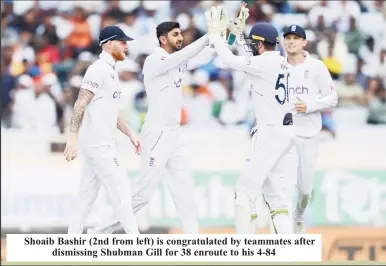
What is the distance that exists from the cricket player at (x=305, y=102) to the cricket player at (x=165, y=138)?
1.22 meters

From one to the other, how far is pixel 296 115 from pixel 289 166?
1.15m

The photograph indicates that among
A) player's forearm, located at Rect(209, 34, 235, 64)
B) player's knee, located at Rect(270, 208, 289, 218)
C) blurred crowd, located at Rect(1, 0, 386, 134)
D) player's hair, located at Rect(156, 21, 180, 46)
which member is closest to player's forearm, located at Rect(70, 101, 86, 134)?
player's hair, located at Rect(156, 21, 180, 46)

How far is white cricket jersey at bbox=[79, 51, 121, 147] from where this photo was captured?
10992 mm

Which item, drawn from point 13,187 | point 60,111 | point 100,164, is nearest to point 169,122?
point 100,164

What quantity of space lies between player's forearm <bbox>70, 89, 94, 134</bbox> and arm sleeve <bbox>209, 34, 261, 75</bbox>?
120cm

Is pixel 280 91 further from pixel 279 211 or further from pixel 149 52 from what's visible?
pixel 149 52

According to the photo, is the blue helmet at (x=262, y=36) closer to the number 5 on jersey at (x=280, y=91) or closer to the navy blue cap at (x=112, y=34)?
the number 5 on jersey at (x=280, y=91)

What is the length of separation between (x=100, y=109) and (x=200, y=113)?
6.14 m

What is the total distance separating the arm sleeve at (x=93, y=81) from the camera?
10938mm

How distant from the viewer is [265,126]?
36.6 ft

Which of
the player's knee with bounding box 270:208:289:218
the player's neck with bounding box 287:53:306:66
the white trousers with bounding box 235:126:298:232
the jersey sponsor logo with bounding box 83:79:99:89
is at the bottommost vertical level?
the player's knee with bounding box 270:208:289:218

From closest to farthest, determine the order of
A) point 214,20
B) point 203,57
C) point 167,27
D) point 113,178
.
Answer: point 113,178
point 214,20
point 167,27
point 203,57

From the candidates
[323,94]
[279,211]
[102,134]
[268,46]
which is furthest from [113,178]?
[323,94]

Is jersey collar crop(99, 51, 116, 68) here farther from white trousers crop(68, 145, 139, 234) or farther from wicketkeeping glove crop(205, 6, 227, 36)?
wicketkeeping glove crop(205, 6, 227, 36)
